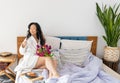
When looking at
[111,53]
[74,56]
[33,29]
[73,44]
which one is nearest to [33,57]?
[33,29]

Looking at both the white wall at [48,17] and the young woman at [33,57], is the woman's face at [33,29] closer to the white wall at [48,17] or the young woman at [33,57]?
the young woman at [33,57]

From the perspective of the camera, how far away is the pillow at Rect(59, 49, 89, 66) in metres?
2.78

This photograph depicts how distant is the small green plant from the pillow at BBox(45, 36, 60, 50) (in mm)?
777

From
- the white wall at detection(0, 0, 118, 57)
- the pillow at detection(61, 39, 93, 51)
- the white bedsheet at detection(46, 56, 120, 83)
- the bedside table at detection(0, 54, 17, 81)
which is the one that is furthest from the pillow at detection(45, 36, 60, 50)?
the bedside table at detection(0, 54, 17, 81)

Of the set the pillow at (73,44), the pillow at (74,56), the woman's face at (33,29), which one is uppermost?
the woman's face at (33,29)

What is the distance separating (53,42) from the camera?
295 centimetres

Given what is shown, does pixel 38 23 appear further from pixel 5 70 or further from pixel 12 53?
pixel 5 70

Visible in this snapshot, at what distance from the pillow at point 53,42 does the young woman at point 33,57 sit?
4.5 inches

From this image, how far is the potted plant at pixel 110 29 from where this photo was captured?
3004 mm

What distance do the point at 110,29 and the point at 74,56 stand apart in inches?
29.0

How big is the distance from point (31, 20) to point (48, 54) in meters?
0.73

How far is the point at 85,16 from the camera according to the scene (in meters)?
3.17

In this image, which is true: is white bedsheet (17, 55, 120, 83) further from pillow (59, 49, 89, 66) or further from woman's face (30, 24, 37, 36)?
woman's face (30, 24, 37, 36)

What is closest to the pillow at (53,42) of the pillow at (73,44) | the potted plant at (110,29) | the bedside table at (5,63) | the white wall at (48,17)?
the pillow at (73,44)
